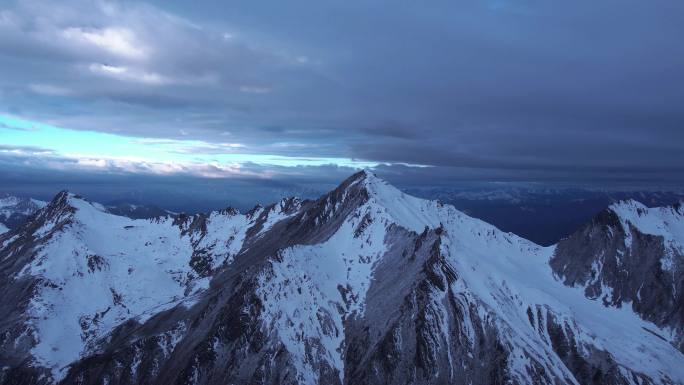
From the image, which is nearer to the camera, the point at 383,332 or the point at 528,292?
the point at 383,332

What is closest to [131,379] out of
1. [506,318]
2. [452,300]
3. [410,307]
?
[410,307]

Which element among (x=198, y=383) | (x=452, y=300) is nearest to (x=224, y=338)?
(x=198, y=383)

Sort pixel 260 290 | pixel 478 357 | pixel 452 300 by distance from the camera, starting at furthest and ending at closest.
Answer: pixel 260 290 → pixel 452 300 → pixel 478 357

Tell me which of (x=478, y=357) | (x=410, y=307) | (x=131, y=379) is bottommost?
(x=131, y=379)

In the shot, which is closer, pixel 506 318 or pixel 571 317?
pixel 506 318

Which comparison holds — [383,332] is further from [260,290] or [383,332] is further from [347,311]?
[260,290]

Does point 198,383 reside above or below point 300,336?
below

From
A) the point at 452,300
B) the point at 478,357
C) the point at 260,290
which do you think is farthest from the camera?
the point at 260,290

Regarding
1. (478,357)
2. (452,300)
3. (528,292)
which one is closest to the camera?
(478,357)

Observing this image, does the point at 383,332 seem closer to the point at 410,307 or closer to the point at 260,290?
the point at 410,307
